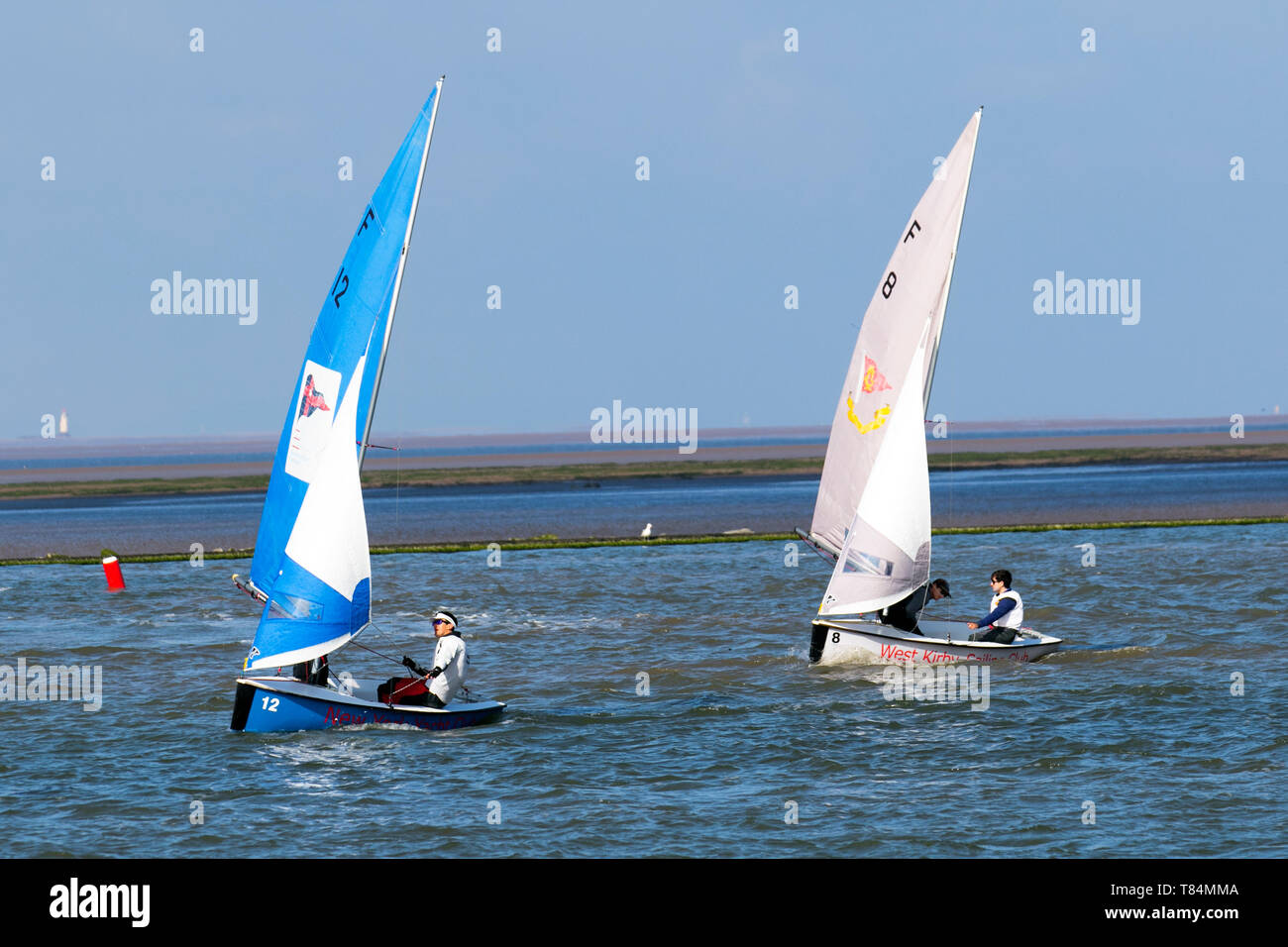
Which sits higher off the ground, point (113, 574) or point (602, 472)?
point (602, 472)

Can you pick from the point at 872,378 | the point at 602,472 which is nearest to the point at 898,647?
the point at 872,378

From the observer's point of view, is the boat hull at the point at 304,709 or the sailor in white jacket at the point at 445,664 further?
the sailor in white jacket at the point at 445,664

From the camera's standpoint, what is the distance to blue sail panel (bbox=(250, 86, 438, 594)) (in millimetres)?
20516

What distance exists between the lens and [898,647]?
82.2 feet

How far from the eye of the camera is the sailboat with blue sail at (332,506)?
65.6 feet

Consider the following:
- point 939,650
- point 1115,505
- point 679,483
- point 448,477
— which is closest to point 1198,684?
point 939,650

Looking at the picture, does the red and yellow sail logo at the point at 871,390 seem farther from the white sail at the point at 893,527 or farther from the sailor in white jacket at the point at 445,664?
the sailor in white jacket at the point at 445,664

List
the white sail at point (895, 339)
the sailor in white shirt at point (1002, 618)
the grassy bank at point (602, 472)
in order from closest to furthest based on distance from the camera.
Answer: the sailor in white shirt at point (1002, 618) → the white sail at point (895, 339) → the grassy bank at point (602, 472)

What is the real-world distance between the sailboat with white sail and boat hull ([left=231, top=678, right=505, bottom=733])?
28.2 ft

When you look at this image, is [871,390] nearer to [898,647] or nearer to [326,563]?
[898,647]

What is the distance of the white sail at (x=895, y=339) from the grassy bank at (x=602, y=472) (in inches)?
2433

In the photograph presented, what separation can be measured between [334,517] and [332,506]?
16 cm

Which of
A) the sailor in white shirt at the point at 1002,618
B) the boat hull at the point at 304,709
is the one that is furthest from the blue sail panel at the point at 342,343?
the sailor in white shirt at the point at 1002,618
